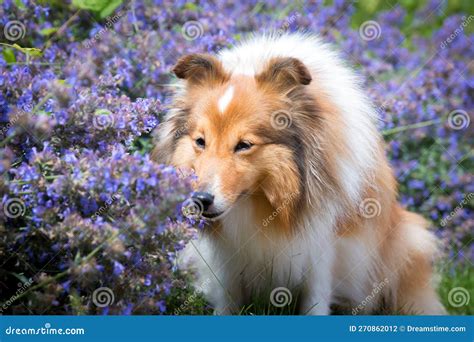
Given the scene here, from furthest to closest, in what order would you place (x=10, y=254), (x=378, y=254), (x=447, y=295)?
(x=447, y=295)
(x=378, y=254)
(x=10, y=254)

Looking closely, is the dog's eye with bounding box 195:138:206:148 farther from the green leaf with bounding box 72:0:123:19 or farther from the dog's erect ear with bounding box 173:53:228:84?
the green leaf with bounding box 72:0:123:19

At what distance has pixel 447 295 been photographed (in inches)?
176

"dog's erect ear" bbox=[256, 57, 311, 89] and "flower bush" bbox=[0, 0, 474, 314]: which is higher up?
"dog's erect ear" bbox=[256, 57, 311, 89]

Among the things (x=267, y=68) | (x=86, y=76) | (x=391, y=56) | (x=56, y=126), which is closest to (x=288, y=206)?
(x=267, y=68)

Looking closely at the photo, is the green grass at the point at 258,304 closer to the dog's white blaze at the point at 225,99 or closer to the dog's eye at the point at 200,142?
the dog's eye at the point at 200,142

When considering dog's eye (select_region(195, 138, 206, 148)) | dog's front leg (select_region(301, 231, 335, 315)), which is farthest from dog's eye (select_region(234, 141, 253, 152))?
dog's front leg (select_region(301, 231, 335, 315))

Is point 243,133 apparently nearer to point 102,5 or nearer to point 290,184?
point 290,184

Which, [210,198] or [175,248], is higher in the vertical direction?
[210,198]

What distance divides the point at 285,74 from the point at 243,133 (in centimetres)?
40

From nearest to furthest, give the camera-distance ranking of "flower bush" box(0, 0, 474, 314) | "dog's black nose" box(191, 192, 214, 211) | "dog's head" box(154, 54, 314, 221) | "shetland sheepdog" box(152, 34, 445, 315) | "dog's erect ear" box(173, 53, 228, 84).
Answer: "flower bush" box(0, 0, 474, 314) → "dog's black nose" box(191, 192, 214, 211) → "dog's head" box(154, 54, 314, 221) → "shetland sheepdog" box(152, 34, 445, 315) → "dog's erect ear" box(173, 53, 228, 84)

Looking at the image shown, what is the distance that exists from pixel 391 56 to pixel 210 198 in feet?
11.0

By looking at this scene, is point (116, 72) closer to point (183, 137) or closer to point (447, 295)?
point (183, 137)

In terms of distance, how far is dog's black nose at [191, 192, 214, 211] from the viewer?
10.1ft

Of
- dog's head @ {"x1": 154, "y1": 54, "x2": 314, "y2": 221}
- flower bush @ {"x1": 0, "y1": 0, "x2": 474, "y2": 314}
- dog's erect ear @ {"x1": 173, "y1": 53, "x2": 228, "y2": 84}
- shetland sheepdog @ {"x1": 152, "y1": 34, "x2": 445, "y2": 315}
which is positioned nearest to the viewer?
flower bush @ {"x1": 0, "y1": 0, "x2": 474, "y2": 314}
